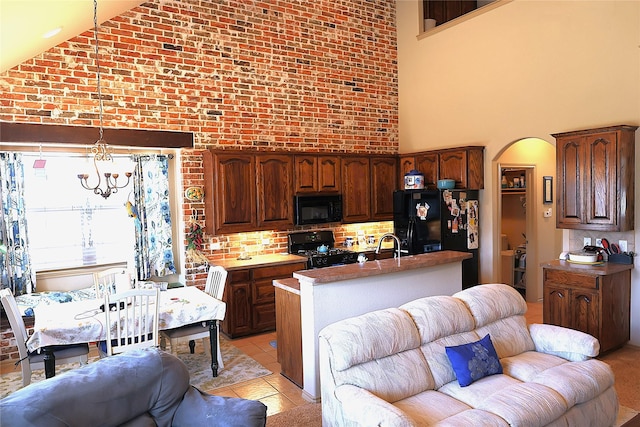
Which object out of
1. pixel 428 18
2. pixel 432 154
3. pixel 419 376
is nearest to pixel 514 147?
pixel 432 154

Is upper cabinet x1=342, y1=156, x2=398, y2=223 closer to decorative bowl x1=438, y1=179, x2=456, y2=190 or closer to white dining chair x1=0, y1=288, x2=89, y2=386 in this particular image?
decorative bowl x1=438, y1=179, x2=456, y2=190

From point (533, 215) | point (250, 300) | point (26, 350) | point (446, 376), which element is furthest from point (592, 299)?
point (26, 350)

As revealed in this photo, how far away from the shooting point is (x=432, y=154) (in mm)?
6781

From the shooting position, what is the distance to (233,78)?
19.8ft

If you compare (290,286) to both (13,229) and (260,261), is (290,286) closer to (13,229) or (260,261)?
(260,261)

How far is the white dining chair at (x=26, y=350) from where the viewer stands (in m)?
3.67

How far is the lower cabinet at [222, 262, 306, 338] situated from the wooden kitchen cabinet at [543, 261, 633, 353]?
3046 mm

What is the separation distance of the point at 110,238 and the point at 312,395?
3.35 m

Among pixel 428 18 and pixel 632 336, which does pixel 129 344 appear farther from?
pixel 428 18

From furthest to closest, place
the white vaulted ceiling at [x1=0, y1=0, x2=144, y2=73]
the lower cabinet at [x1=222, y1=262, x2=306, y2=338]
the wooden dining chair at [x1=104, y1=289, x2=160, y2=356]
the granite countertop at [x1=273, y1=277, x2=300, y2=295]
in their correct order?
the lower cabinet at [x1=222, y1=262, x2=306, y2=338] → the granite countertop at [x1=273, y1=277, x2=300, y2=295] → the wooden dining chair at [x1=104, y1=289, x2=160, y2=356] → the white vaulted ceiling at [x1=0, y1=0, x2=144, y2=73]

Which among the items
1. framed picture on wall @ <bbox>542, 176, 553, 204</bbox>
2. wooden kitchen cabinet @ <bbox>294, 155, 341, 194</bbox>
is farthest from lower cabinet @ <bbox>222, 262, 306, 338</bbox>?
framed picture on wall @ <bbox>542, 176, 553, 204</bbox>

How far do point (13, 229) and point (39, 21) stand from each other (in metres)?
2.53

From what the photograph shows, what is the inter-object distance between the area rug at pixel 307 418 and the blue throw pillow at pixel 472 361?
1.08 m

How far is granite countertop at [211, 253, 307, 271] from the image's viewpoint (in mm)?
5531
